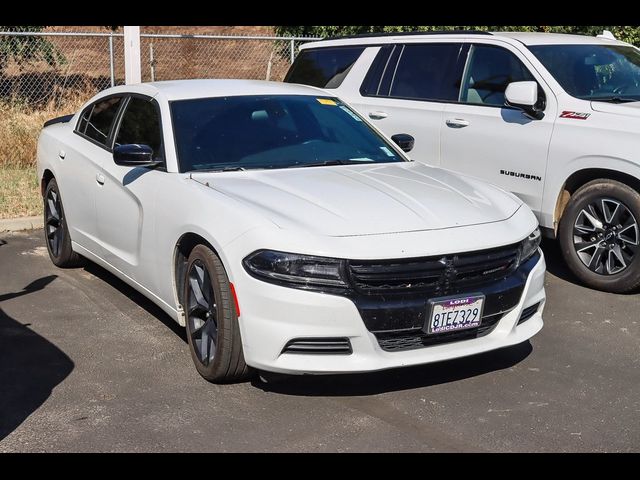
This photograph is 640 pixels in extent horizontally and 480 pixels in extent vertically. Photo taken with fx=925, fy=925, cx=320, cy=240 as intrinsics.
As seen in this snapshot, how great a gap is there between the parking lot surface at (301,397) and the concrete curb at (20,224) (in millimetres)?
2693

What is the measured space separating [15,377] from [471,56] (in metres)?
4.77

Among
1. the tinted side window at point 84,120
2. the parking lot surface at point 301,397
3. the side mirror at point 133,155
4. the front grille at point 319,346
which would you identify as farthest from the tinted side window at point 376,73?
the front grille at point 319,346

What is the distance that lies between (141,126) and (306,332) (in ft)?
7.69

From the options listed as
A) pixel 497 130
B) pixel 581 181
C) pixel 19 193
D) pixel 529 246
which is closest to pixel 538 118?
pixel 497 130

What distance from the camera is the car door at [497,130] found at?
23.9 ft

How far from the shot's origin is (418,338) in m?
4.61

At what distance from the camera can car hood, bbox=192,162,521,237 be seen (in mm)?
4699

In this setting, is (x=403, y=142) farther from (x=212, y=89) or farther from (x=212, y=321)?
(x=212, y=321)

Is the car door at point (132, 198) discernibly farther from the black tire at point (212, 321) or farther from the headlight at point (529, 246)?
the headlight at point (529, 246)

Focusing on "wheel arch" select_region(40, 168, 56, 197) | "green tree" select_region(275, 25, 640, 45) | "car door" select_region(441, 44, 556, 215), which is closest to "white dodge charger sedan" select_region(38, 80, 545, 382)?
"wheel arch" select_region(40, 168, 56, 197)

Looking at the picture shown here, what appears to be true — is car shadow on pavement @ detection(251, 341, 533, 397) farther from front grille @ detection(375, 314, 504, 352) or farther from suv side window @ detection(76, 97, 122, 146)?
suv side window @ detection(76, 97, 122, 146)

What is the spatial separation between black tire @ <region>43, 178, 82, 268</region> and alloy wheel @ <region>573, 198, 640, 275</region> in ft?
12.9

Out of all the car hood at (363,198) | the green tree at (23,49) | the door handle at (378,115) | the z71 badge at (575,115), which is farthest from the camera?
the green tree at (23,49)

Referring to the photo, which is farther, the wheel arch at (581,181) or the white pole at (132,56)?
the white pole at (132,56)
